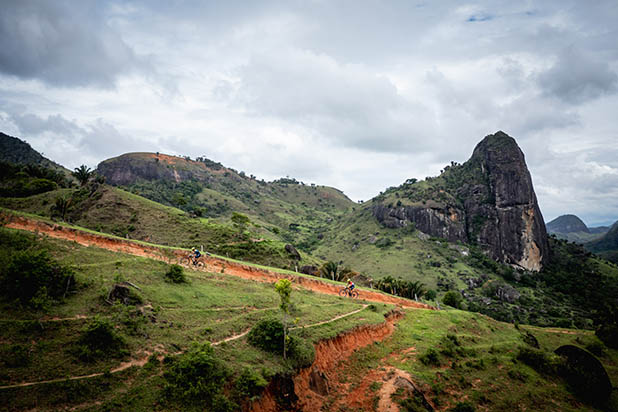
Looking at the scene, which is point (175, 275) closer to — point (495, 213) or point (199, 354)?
point (199, 354)

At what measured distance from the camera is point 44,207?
1629 inches

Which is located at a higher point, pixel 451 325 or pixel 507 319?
pixel 451 325

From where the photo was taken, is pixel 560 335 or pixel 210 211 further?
pixel 210 211

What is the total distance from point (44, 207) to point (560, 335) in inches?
2931

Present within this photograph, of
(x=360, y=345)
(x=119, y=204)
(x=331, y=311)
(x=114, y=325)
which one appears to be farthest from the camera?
(x=119, y=204)

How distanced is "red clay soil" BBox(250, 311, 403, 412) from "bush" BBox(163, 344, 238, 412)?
A: 174cm

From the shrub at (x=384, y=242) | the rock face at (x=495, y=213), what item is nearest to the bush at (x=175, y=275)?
the shrub at (x=384, y=242)

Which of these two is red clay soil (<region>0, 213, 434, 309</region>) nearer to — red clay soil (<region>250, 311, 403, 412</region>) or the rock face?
red clay soil (<region>250, 311, 403, 412</region>)

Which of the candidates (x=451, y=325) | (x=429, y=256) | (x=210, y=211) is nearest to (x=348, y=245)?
(x=429, y=256)

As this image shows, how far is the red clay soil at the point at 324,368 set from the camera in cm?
1324

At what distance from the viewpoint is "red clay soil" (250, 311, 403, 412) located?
13242mm

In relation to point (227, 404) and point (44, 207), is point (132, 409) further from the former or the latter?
point (44, 207)

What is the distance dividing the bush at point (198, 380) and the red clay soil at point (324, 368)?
5.72ft

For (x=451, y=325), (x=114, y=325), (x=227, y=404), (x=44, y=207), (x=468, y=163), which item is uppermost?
(x=468, y=163)
